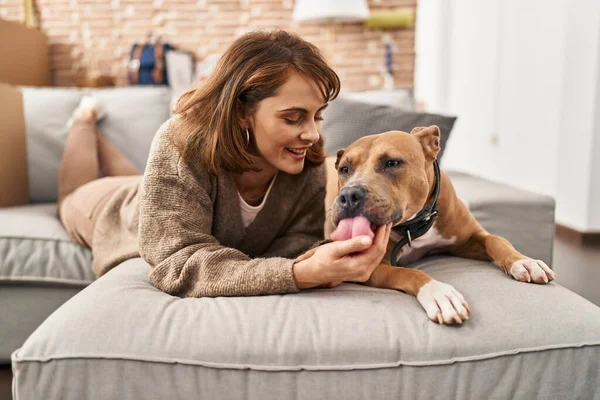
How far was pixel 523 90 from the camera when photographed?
169 inches

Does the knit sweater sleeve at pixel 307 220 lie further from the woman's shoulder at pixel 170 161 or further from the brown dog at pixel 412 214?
the woman's shoulder at pixel 170 161

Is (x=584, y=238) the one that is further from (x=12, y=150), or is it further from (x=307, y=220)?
(x=12, y=150)

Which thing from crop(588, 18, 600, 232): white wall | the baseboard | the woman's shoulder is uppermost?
the woman's shoulder

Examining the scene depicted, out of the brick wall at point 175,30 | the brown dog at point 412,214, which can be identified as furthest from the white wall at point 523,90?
the brown dog at point 412,214

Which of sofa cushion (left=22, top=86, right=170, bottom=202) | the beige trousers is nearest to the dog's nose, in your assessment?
the beige trousers

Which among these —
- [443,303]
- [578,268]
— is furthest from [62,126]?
[578,268]

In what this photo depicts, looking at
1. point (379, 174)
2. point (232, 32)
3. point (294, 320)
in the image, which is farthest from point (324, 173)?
point (232, 32)

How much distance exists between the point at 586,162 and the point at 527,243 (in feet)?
5.80

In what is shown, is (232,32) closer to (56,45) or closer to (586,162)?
(56,45)

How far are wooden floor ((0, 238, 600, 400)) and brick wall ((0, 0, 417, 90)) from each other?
8.48 ft

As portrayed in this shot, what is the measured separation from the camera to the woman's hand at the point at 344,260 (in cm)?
122

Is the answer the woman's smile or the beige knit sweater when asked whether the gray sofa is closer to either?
the beige knit sweater

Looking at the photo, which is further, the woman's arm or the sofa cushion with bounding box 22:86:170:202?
the sofa cushion with bounding box 22:86:170:202

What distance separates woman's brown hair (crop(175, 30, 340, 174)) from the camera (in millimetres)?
1451
